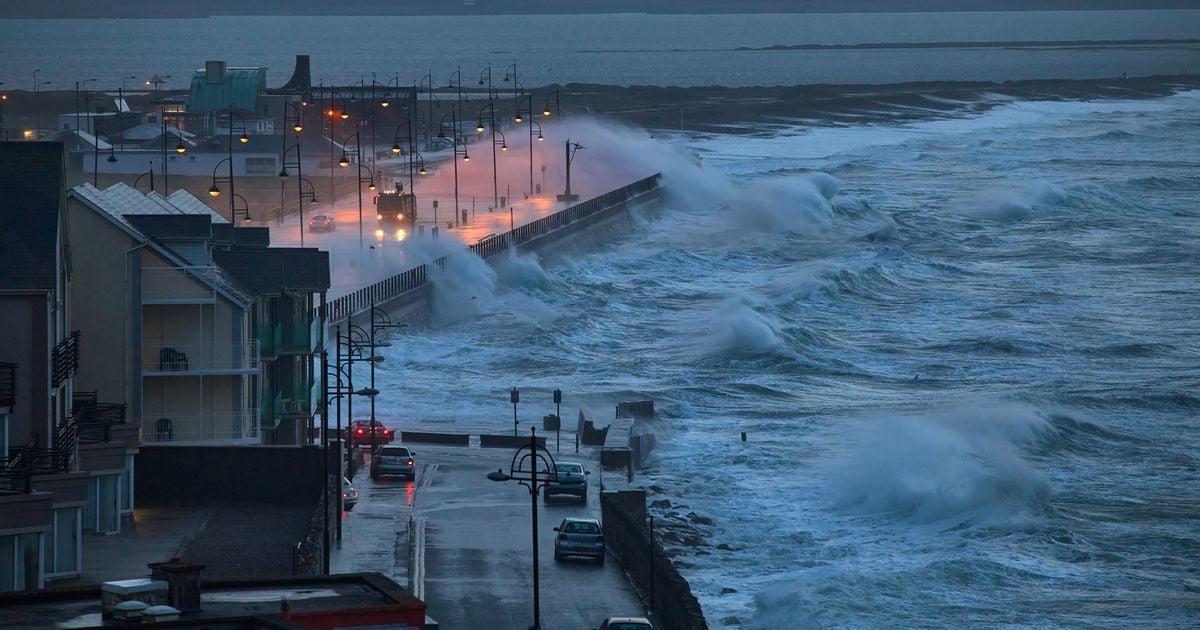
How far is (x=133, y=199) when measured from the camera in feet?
107

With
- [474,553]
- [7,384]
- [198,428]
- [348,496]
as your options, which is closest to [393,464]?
[348,496]

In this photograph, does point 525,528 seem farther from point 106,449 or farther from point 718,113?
point 718,113

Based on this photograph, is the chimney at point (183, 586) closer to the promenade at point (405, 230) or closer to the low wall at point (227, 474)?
the low wall at point (227, 474)

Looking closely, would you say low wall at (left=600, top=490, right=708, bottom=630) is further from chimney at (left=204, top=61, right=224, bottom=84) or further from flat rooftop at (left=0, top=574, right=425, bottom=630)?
chimney at (left=204, top=61, right=224, bottom=84)

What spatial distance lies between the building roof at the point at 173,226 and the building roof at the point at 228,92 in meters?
86.9

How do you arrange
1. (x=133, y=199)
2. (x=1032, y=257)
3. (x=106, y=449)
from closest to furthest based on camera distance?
(x=106, y=449) < (x=133, y=199) < (x=1032, y=257)

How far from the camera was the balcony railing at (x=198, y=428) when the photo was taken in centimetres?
2898

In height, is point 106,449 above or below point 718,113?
below

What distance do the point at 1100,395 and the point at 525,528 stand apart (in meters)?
21.8

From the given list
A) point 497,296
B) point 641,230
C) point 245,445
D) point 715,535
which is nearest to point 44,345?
point 245,445

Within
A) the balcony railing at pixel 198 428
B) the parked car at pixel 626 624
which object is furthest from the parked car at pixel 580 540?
the balcony railing at pixel 198 428

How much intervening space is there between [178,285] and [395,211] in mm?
49436

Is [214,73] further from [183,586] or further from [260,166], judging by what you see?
[183,586]

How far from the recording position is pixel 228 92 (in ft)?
383
